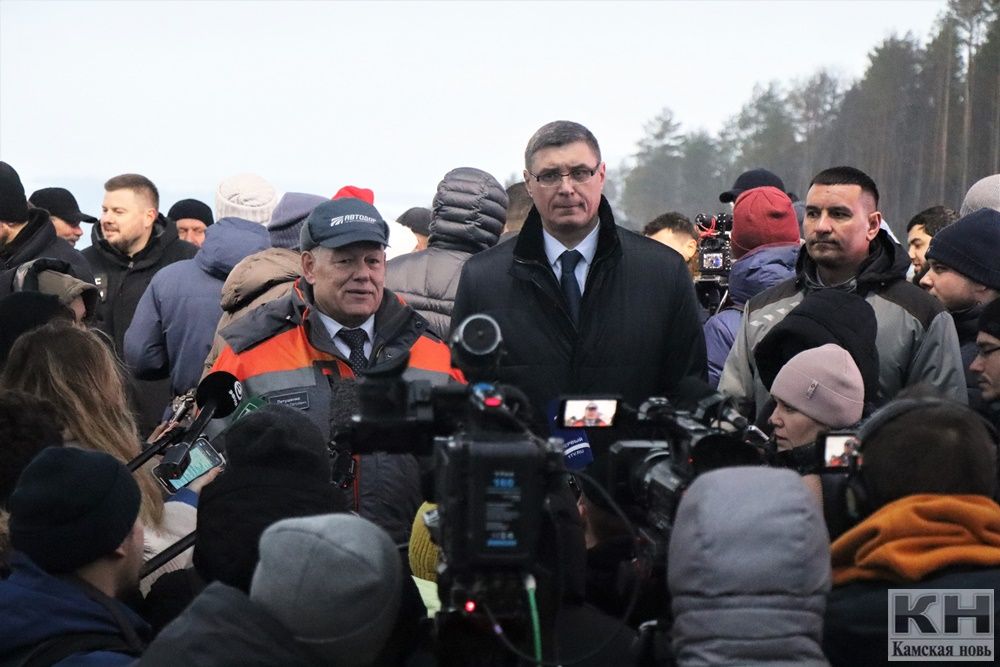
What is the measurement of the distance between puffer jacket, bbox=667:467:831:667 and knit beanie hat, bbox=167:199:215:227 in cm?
863

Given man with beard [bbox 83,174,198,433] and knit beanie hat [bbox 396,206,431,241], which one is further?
knit beanie hat [bbox 396,206,431,241]

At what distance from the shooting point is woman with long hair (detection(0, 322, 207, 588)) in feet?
12.4

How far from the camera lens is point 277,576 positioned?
2312mm

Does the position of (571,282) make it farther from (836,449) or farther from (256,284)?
(836,449)

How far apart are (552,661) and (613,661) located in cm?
36

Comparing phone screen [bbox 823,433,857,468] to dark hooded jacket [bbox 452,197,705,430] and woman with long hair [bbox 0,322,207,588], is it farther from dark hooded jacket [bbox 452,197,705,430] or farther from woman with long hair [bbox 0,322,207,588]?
woman with long hair [bbox 0,322,207,588]

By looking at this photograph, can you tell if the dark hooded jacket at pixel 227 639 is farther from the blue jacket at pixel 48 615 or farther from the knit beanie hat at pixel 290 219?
the knit beanie hat at pixel 290 219

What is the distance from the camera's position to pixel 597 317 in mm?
4160

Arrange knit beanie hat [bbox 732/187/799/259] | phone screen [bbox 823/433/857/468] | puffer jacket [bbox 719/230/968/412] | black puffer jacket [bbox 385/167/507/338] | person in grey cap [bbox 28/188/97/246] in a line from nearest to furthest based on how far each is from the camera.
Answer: phone screen [bbox 823/433/857/468], puffer jacket [bbox 719/230/968/412], black puffer jacket [bbox 385/167/507/338], knit beanie hat [bbox 732/187/799/259], person in grey cap [bbox 28/188/97/246]

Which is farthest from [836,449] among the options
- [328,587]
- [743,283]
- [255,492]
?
[743,283]

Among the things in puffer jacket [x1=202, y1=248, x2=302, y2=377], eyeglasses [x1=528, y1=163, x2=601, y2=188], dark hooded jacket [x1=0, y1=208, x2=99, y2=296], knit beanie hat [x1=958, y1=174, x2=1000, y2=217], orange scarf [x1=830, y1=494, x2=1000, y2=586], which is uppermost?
eyeglasses [x1=528, y1=163, x2=601, y2=188]

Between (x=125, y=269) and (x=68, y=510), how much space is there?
5.43 metres

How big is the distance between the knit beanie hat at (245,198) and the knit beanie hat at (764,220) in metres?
2.18

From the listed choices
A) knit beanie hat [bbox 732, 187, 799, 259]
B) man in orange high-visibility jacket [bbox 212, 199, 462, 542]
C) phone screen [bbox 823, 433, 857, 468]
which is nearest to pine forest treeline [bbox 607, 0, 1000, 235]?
knit beanie hat [bbox 732, 187, 799, 259]
